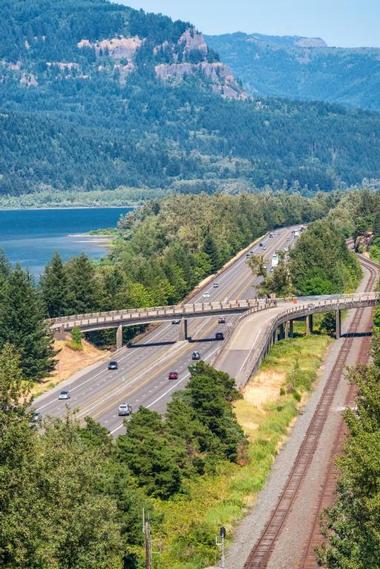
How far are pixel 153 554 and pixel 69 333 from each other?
83266mm

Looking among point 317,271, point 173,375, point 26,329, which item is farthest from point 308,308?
point 26,329

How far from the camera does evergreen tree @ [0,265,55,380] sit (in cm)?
13225

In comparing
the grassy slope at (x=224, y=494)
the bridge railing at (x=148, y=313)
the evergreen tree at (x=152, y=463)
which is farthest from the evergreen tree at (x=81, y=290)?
the evergreen tree at (x=152, y=463)

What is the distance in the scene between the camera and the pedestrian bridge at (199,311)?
496ft

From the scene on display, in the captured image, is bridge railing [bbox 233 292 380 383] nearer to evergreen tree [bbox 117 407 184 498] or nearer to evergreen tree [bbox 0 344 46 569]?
evergreen tree [bbox 117 407 184 498]

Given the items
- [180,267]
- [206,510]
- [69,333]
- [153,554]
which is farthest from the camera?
[180,267]

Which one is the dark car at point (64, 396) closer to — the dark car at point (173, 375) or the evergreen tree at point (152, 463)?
the dark car at point (173, 375)

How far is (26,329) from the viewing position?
5266 inches

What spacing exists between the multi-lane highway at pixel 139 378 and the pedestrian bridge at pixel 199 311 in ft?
9.78

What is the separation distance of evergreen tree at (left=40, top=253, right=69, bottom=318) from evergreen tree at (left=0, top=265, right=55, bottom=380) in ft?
69.0

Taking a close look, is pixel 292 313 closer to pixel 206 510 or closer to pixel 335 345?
pixel 335 345

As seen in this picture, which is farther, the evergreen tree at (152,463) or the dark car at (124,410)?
the dark car at (124,410)

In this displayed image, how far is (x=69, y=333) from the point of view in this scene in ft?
486

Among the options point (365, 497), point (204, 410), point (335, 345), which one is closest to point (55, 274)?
point (335, 345)
